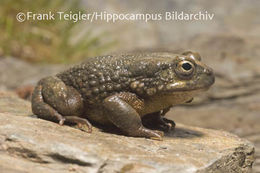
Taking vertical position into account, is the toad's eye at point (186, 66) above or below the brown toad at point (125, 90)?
above

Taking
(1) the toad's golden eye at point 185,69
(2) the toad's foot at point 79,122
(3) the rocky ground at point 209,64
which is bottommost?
(2) the toad's foot at point 79,122

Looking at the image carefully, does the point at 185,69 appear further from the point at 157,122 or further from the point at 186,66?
the point at 157,122

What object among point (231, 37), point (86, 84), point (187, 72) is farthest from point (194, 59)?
point (231, 37)

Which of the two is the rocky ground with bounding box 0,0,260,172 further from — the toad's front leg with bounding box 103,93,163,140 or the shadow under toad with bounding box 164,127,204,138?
the toad's front leg with bounding box 103,93,163,140

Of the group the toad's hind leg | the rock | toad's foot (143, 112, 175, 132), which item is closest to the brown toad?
the toad's hind leg

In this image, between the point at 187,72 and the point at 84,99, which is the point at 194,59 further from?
the point at 84,99

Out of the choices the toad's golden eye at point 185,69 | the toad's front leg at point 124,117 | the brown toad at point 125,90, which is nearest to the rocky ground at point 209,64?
the toad's front leg at point 124,117

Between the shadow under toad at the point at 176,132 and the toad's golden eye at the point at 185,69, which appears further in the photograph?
the shadow under toad at the point at 176,132

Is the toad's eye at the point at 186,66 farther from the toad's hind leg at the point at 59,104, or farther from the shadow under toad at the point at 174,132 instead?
the toad's hind leg at the point at 59,104
